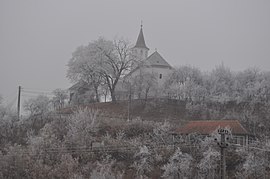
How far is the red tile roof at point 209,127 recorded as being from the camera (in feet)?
117

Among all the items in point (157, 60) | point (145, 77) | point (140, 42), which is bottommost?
point (145, 77)

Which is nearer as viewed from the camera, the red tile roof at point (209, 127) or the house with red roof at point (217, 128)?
the house with red roof at point (217, 128)

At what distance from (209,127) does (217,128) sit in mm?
2031

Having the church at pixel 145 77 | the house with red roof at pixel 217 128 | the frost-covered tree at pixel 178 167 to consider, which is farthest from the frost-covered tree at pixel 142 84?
the frost-covered tree at pixel 178 167

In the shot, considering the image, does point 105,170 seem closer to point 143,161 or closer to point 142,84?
point 143,161

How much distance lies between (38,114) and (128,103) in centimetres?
1219

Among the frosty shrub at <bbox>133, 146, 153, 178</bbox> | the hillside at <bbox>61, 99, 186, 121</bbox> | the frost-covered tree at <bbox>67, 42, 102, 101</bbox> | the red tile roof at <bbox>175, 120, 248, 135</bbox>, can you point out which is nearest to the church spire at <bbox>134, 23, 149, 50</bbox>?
the frost-covered tree at <bbox>67, 42, 102, 101</bbox>

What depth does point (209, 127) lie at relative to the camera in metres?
36.8

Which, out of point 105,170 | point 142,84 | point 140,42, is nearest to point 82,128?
point 105,170

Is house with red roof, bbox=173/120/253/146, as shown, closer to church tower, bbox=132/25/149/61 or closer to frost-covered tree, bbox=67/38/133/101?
frost-covered tree, bbox=67/38/133/101

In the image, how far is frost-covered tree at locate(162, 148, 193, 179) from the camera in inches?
1183

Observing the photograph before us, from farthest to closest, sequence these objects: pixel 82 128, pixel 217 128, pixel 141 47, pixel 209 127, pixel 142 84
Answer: pixel 141 47 < pixel 142 84 < pixel 82 128 < pixel 209 127 < pixel 217 128

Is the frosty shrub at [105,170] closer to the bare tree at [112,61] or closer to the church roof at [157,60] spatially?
the bare tree at [112,61]

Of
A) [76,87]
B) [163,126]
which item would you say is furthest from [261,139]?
[76,87]
